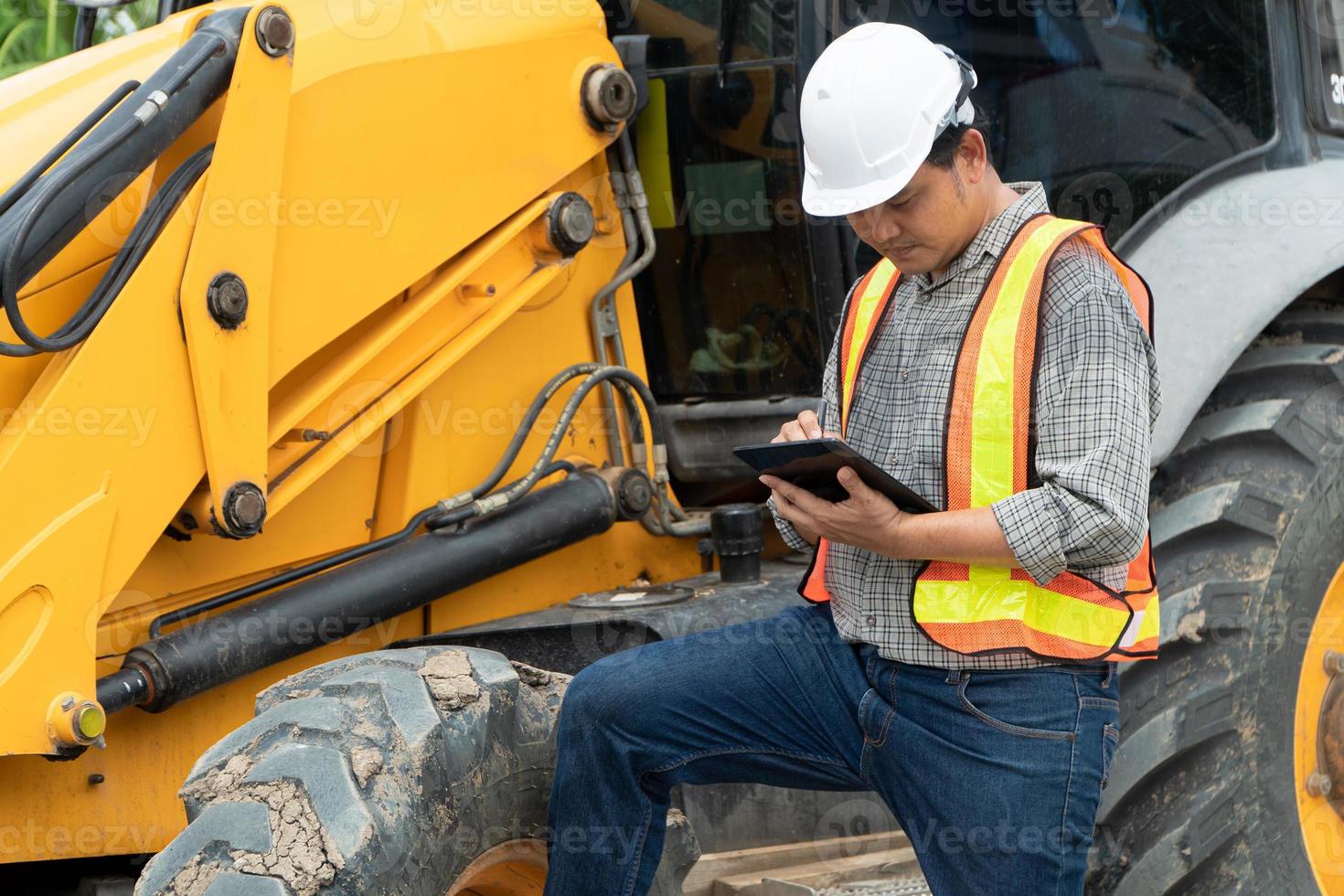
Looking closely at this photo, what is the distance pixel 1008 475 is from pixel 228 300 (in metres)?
1.31

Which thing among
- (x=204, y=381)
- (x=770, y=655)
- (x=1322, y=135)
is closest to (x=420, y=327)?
(x=204, y=381)

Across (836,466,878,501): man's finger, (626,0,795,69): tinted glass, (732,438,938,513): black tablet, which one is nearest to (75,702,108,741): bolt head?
(732,438,938,513): black tablet

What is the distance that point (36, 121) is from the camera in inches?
108

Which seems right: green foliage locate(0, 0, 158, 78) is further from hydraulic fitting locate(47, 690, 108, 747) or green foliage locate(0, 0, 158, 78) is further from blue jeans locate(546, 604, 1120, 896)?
blue jeans locate(546, 604, 1120, 896)

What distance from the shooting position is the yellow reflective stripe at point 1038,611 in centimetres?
222

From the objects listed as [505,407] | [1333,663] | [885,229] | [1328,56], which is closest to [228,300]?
[505,407]

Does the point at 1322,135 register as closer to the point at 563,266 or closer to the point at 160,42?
the point at 563,266

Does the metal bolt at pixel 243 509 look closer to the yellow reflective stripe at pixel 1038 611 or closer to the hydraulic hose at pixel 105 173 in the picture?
the hydraulic hose at pixel 105 173

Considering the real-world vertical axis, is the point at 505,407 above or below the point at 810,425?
above

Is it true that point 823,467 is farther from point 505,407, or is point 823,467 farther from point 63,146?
point 63,146

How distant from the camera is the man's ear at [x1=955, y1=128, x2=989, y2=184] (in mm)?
2291

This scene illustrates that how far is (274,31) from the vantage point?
104 inches

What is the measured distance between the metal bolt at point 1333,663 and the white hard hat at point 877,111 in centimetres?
158

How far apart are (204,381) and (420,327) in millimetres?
565
